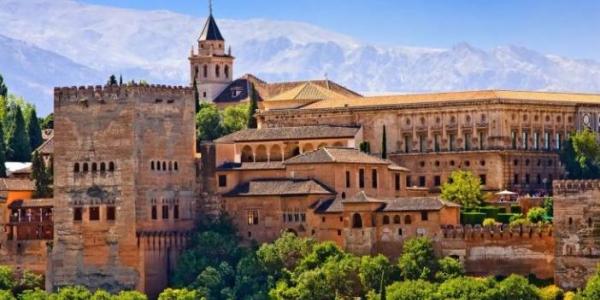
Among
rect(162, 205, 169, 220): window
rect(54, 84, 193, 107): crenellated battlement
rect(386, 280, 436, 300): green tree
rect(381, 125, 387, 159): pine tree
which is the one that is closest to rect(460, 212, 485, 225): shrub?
rect(386, 280, 436, 300): green tree

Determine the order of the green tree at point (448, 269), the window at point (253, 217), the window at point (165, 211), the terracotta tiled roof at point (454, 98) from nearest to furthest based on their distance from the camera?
the green tree at point (448, 269), the window at point (165, 211), the window at point (253, 217), the terracotta tiled roof at point (454, 98)

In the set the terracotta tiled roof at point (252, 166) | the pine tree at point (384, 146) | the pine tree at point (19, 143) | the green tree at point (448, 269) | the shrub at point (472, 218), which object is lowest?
the green tree at point (448, 269)

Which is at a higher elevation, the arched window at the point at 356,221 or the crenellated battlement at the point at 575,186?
the crenellated battlement at the point at 575,186

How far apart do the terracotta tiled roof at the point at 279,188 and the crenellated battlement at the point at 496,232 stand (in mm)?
7396

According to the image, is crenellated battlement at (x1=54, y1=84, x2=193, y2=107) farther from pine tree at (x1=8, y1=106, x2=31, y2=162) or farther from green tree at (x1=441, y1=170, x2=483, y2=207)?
pine tree at (x1=8, y1=106, x2=31, y2=162)

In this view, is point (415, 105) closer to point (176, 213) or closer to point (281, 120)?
point (281, 120)

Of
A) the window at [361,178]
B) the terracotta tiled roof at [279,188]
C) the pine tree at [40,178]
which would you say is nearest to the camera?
the terracotta tiled roof at [279,188]

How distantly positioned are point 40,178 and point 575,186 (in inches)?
1132

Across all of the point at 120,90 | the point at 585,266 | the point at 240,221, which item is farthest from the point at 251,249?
the point at 585,266

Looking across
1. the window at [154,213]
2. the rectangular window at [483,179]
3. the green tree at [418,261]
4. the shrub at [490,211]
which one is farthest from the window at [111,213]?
the rectangular window at [483,179]

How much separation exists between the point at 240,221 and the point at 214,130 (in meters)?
18.1

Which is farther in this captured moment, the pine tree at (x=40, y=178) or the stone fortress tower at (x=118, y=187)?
the pine tree at (x=40, y=178)

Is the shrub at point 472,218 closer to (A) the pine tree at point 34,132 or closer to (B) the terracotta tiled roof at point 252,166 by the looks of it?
(B) the terracotta tiled roof at point 252,166

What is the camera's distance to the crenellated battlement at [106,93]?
92000 mm
